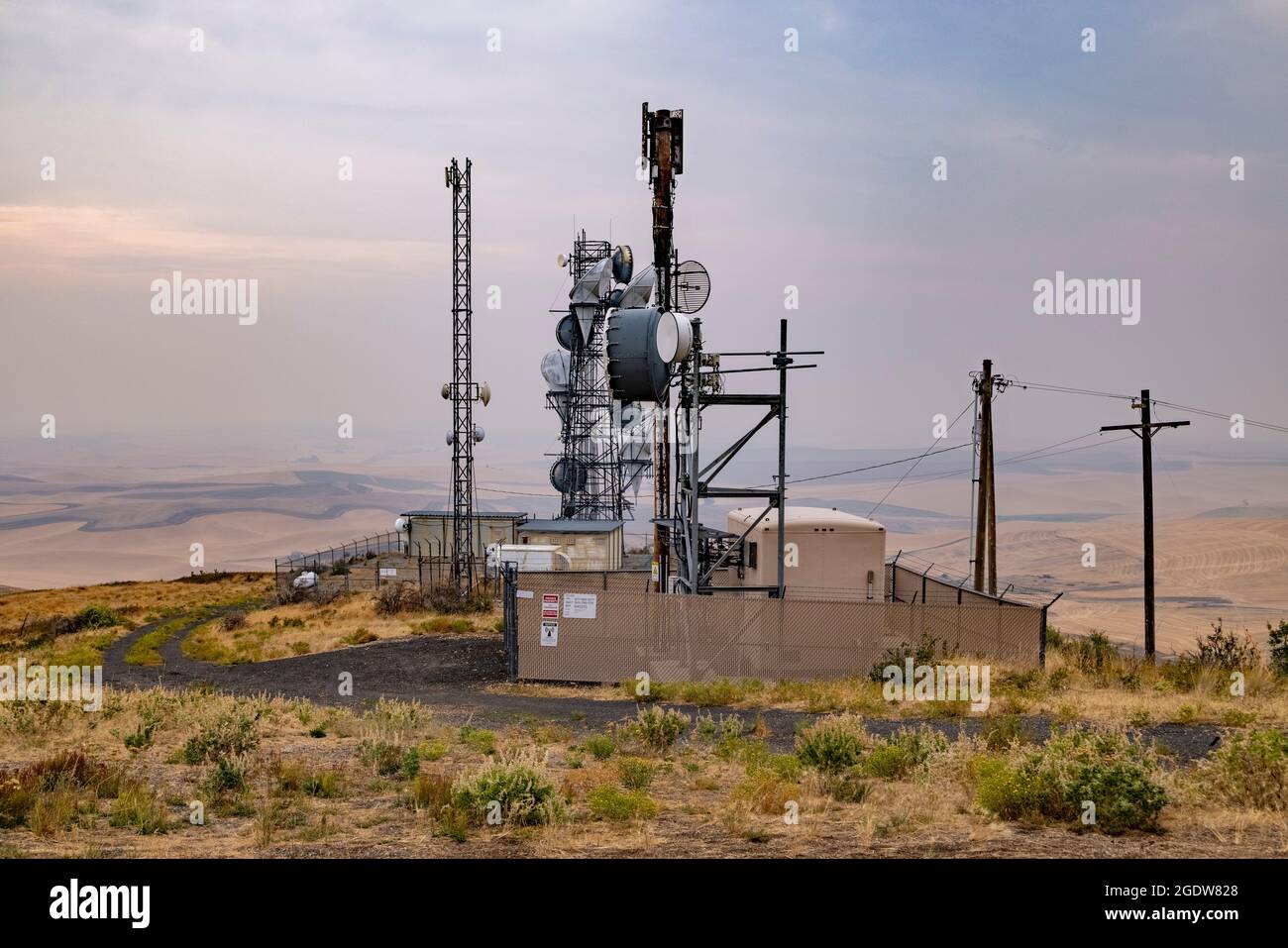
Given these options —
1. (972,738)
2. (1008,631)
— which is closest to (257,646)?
(1008,631)

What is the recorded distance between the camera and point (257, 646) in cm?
3397

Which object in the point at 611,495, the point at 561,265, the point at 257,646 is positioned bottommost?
the point at 257,646

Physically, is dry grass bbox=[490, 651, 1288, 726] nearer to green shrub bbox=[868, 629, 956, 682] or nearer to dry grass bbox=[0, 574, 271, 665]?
green shrub bbox=[868, 629, 956, 682]

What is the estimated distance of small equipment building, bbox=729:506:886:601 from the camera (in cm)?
2755

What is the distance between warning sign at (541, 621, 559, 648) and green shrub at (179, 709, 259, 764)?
372 inches

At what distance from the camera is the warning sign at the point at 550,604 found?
23594 millimetres

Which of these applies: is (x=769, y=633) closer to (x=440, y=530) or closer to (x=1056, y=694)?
(x=1056, y=694)

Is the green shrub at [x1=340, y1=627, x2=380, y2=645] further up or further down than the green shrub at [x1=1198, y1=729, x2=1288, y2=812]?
further down

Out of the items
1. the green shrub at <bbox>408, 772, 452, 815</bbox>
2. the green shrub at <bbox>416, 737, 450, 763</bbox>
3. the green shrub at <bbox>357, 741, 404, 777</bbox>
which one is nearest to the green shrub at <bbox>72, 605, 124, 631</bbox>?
the green shrub at <bbox>416, 737, 450, 763</bbox>

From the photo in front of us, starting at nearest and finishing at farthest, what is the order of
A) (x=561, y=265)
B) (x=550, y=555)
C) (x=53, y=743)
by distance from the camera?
(x=53, y=743) < (x=550, y=555) < (x=561, y=265)

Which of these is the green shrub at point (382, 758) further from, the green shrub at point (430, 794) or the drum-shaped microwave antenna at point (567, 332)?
the drum-shaped microwave antenna at point (567, 332)
